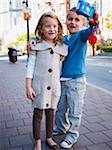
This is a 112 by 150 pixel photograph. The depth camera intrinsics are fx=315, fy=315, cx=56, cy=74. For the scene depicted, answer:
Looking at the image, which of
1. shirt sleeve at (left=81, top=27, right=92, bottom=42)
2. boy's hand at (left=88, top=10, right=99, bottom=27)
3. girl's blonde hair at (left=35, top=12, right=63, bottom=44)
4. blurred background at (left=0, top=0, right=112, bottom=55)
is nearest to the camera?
boy's hand at (left=88, top=10, right=99, bottom=27)

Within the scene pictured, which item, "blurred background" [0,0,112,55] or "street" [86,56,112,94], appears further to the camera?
"blurred background" [0,0,112,55]

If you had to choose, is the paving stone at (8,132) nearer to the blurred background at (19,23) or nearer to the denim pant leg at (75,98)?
the denim pant leg at (75,98)

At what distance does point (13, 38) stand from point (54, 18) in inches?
1949

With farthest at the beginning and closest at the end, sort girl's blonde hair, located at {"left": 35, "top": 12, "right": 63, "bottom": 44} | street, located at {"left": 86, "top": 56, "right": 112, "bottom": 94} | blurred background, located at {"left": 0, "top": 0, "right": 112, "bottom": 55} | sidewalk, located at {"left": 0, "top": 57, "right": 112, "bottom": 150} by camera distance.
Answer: blurred background, located at {"left": 0, "top": 0, "right": 112, "bottom": 55} < street, located at {"left": 86, "top": 56, "right": 112, "bottom": 94} < sidewalk, located at {"left": 0, "top": 57, "right": 112, "bottom": 150} < girl's blonde hair, located at {"left": 35, "top": 12, "right": 63, "bottom": 44}

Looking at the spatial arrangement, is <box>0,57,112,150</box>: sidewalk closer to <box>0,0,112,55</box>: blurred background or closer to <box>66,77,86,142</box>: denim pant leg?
<box>66,77,86,142</box>: denim pant leg

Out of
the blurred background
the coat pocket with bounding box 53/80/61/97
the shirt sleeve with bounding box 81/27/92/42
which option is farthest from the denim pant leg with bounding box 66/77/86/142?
the blurred background

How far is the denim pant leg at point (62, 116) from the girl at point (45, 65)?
44 cm

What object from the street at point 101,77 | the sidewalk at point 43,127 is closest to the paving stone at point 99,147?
the sidewalk at point 43,127

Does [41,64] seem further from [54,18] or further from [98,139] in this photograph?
[98,139]

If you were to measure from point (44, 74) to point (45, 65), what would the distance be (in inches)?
3.8

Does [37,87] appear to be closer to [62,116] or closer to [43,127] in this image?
[62,116]

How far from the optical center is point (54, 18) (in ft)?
11.1

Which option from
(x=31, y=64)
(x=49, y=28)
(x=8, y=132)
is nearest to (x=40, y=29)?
Result: (x=49, y=28)

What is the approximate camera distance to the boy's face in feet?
11.5
